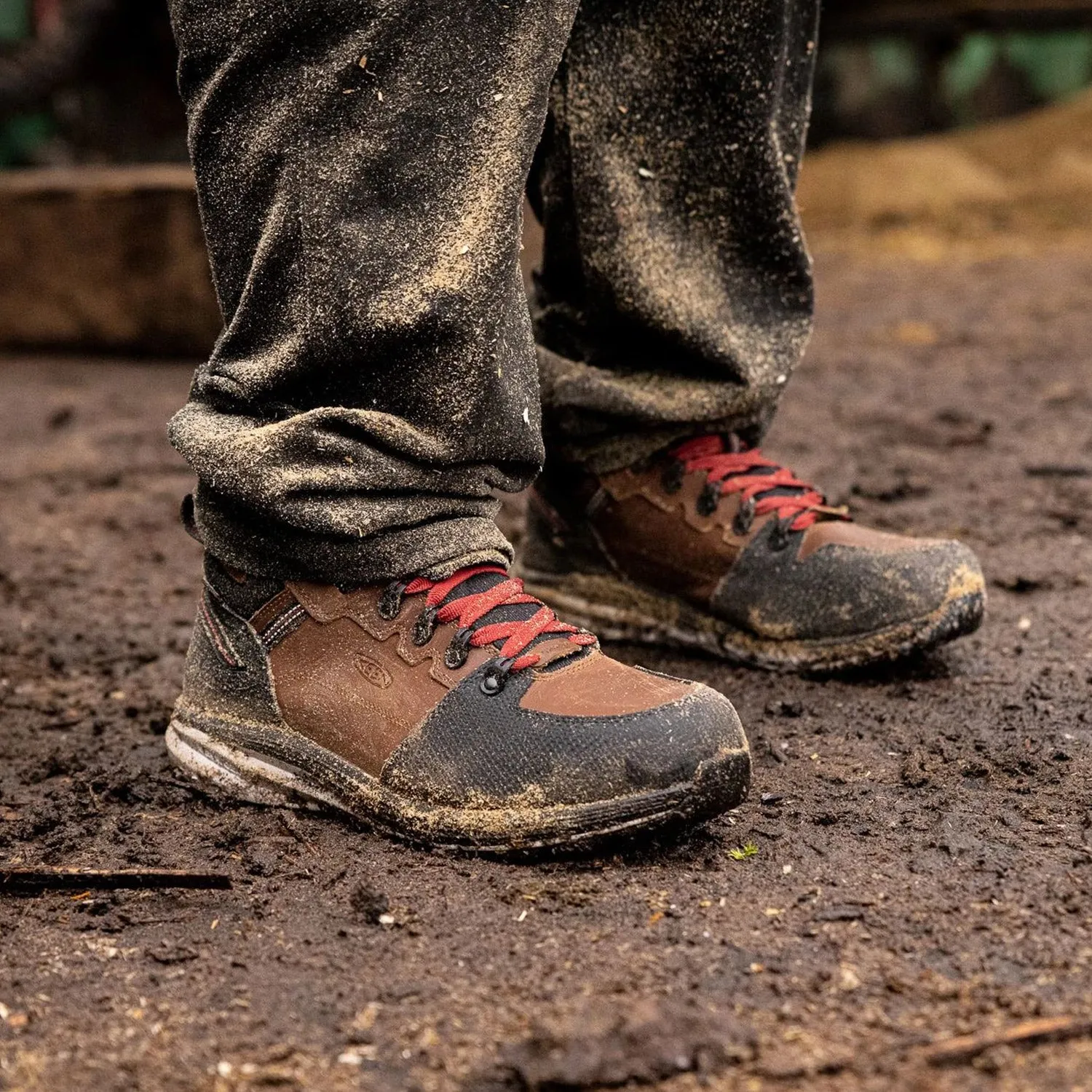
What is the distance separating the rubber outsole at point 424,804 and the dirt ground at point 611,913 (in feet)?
0.07

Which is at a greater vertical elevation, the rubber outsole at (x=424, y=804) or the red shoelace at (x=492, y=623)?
the red shoelace at (x=492, y=623)

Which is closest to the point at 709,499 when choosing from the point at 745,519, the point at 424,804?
the point at 745,519

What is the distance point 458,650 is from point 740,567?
476mm

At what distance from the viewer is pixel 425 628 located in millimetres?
1205

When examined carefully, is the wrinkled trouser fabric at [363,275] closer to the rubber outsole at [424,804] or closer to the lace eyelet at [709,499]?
the rubber outsole at [424,804]

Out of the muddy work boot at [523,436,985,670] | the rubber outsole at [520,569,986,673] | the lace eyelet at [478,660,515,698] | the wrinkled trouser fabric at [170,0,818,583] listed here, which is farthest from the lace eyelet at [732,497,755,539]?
the lace eyelet at [478,660,515,698]

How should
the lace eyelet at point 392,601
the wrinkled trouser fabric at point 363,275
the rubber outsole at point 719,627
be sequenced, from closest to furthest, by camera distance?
the wrinkled trouser fabric at point 363,275 < the lace eyelet at point 392,601 < the rubber outsole at point 719,627

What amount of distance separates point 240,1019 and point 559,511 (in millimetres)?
843

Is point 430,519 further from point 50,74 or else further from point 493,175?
point 50,74

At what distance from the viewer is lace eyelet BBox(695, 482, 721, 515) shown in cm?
157

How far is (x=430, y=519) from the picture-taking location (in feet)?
4.00

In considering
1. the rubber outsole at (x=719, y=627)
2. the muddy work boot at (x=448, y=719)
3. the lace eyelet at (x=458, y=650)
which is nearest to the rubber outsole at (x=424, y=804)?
the muddy work boot at (x=448, y=719)

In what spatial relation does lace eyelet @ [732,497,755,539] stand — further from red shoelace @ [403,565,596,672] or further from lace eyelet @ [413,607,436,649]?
lace eyelet @ [413,607,436,649]

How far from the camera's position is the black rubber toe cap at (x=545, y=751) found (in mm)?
1129
